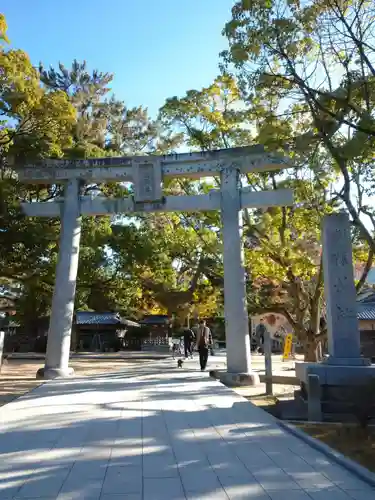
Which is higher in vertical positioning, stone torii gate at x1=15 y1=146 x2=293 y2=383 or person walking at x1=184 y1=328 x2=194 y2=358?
stone torii gate at x1=15 y1=146 x2=293 y2=383

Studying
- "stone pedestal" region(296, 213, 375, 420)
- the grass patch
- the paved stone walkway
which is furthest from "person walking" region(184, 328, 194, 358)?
the grass patch

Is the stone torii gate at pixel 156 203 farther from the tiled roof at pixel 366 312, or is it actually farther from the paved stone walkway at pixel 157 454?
the tiled roof at pixel 366 312

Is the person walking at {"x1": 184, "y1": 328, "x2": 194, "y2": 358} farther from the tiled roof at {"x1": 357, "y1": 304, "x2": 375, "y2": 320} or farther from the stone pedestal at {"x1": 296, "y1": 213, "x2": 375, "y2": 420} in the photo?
the stone pedestal at {"x1": 296, "y1": 213, "x2": 375, "y2": 420}

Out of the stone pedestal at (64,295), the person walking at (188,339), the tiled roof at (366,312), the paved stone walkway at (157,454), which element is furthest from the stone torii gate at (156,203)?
the tiled roof at (366,312)

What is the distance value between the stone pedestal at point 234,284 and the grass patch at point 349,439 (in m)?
4.43

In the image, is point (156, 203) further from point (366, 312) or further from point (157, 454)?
point (366, 312)

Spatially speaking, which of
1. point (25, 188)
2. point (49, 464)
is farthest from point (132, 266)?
point (49, 464)

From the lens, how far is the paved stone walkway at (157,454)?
358 cm

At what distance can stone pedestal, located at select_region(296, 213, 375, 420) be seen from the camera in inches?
267

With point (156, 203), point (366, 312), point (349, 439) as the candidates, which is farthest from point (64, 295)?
point (366, 312)

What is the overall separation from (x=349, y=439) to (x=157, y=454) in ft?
8.55

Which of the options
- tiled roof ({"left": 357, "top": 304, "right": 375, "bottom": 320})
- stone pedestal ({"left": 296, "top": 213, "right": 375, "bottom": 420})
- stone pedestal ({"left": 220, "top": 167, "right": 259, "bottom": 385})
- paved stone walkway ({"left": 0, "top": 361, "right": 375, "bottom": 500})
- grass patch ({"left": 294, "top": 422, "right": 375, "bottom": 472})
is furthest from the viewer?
tiled roof ({"left": 357, "top": 304, "right": 375, "bottom": 320})

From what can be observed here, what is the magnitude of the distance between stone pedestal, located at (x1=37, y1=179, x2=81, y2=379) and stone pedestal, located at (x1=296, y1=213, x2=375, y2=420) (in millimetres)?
6697

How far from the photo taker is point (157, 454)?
4.66 meters
